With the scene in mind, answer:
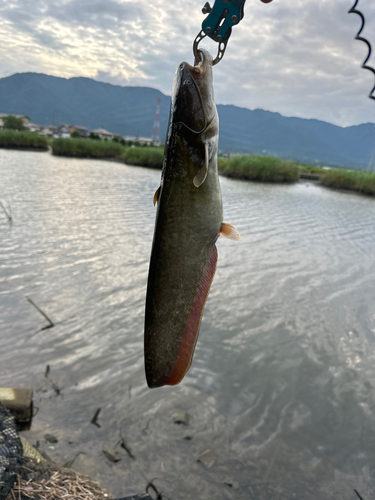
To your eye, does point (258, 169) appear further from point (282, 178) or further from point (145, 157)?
point (145, 157)

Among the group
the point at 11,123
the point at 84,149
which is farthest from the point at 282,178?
the point at 11,123

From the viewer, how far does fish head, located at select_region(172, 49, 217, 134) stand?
4.18ft

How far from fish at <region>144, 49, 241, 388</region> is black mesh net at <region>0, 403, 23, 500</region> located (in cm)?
158

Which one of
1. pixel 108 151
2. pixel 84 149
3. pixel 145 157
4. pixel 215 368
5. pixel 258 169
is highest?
pixel 258 169

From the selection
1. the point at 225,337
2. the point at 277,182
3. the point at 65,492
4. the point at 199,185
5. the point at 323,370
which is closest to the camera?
the point at 199,185

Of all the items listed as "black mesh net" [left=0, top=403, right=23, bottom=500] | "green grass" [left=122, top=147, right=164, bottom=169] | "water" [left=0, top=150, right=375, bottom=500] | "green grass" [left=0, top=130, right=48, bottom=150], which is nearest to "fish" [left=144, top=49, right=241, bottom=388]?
"black mesh net" [left=0, top=403, right=23, bottom=500]

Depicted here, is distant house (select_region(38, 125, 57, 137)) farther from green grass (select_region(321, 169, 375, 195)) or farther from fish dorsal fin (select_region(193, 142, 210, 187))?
fish dorsal fin (select_region(193, 142, 210, 187))

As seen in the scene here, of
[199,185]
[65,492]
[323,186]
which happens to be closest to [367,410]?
[65,492]

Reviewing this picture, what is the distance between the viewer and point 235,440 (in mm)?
4168

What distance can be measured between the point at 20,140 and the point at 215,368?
142 ft

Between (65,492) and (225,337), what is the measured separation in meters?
3.95

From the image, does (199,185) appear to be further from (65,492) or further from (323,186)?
(323,186)

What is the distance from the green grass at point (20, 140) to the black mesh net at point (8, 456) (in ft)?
143

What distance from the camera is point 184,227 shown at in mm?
1326
